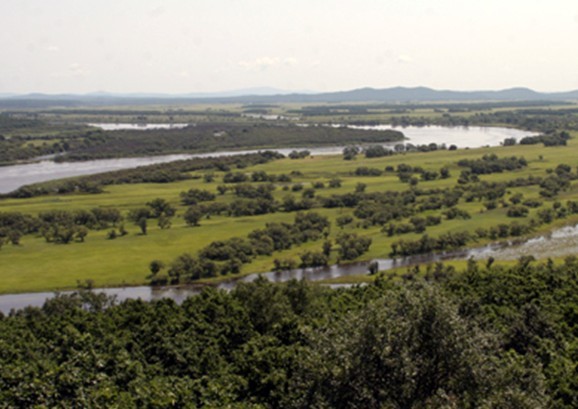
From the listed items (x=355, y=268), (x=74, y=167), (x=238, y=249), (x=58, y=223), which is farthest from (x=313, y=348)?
(x=74, y=167)

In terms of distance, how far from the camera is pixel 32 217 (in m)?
89.8

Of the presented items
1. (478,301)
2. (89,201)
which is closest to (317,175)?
(89,201)

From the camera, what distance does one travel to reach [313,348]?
2544 cm

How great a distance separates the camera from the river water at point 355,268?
62500 millimetres

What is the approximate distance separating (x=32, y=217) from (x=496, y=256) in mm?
63659

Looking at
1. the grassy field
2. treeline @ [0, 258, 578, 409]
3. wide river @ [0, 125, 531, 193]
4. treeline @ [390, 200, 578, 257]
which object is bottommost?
wide river @ [0, 125, 531, 193]

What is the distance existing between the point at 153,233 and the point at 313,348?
2401 inches

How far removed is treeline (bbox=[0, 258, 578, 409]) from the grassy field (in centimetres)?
1428

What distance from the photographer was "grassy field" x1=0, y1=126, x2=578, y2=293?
224ft

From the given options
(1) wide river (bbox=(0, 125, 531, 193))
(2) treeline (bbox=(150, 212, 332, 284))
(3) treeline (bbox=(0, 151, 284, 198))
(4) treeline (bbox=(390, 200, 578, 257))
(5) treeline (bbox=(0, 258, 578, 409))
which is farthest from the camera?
(1) wide river (bbox=(0, 125, 531, 193))

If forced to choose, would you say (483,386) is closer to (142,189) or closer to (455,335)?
(455,335)

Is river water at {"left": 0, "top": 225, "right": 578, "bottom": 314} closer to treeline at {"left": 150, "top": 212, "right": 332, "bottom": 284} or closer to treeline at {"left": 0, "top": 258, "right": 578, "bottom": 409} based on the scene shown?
treeline at {"left": 150, "top": 212, "right": 332, "bottom": 284}

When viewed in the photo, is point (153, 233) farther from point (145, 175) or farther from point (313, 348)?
point (313, 348)

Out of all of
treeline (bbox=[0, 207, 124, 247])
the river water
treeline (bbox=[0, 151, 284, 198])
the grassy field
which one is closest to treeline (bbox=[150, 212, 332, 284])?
the grassy field
